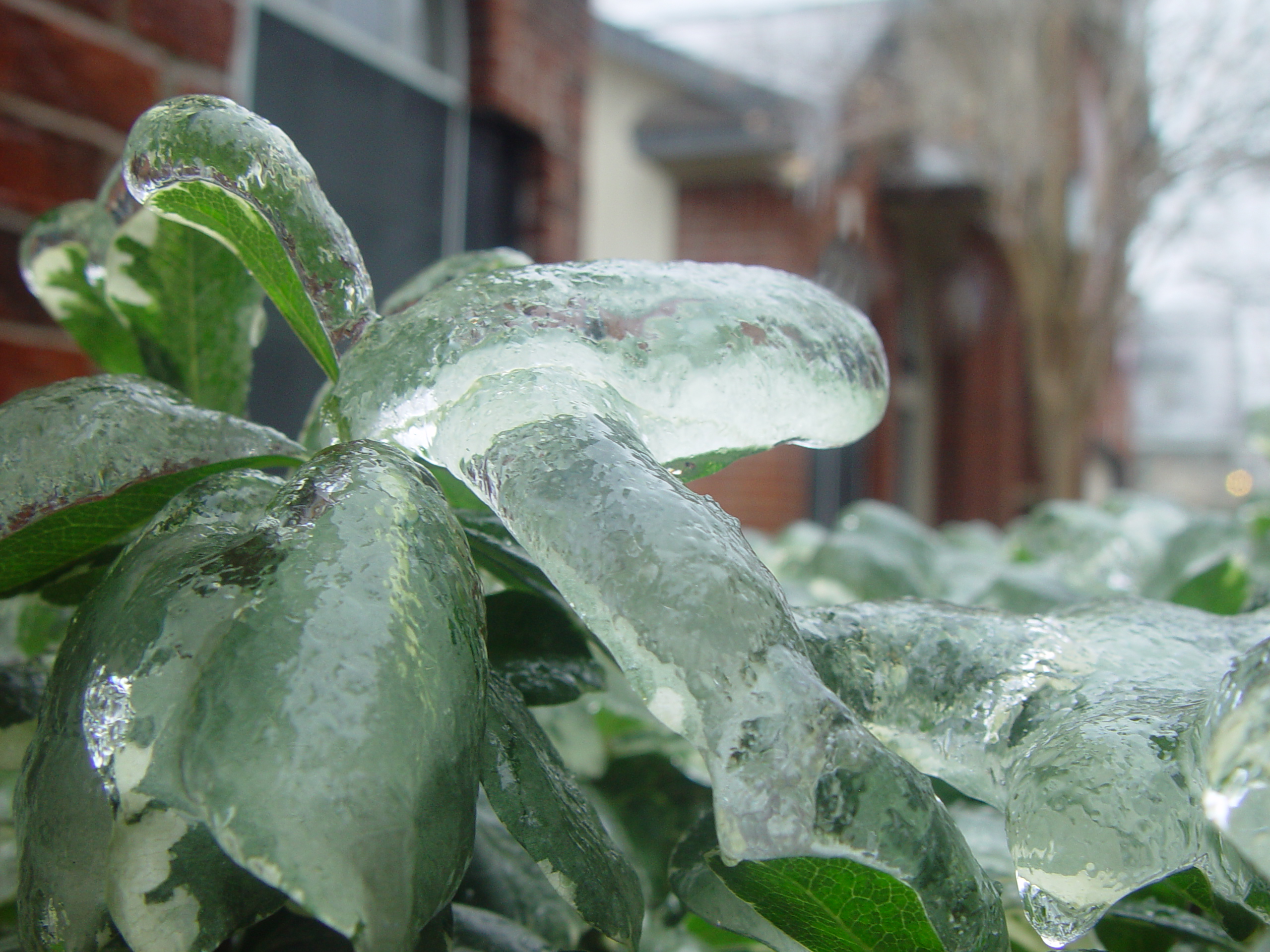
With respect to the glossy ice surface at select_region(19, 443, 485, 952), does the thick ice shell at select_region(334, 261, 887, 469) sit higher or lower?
higher

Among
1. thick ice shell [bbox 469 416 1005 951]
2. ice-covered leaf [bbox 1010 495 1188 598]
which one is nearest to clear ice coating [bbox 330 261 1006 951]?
thick ice shell [bbox 469 416 1005 951]

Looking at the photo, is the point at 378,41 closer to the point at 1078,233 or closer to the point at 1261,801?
the point at 1261,801

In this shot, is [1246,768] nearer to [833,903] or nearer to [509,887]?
[833,903]

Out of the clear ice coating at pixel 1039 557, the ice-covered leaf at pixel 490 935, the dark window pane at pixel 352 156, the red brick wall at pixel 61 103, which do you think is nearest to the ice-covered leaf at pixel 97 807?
the ice-covered leaf at pixel 490 935

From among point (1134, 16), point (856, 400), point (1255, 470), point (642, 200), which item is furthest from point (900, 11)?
point (856, 400)

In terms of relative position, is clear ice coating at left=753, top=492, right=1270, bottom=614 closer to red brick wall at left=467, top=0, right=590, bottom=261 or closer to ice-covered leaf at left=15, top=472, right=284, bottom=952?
ice-covered leaf at left=15, top=472, right=284, bottom=952

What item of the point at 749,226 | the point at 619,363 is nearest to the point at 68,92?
the point at 619,363
